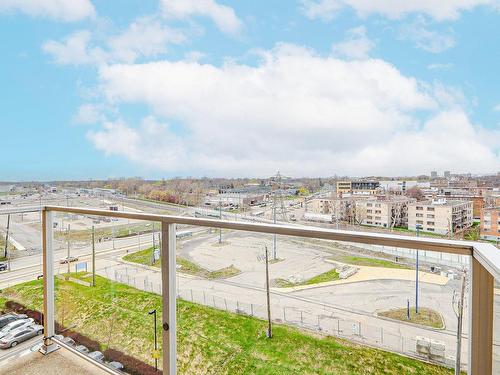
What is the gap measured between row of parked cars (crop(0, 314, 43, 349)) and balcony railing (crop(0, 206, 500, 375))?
11cm

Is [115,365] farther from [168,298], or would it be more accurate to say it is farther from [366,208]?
[366,208]

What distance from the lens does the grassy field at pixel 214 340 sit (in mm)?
1088

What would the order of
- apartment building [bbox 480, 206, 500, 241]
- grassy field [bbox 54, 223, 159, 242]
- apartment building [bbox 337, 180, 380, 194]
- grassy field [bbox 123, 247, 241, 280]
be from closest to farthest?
grassy field [bbox 123, 247, 241, 280], grassy field [bbox 54, 223, 159, 242], apartment building [bbox 480, 206, 500, 241], apartment building [bbox 337, 180, 380, 194]

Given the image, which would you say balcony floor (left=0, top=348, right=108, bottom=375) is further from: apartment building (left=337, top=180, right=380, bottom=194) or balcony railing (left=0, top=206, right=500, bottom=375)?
apartment building (left=337, top=180, right=380, bottom=194)

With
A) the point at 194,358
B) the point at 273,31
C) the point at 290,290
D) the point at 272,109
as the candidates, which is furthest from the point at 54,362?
the point at 272,109

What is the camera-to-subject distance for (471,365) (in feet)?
2.63

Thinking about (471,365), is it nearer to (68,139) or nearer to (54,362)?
(54,362)

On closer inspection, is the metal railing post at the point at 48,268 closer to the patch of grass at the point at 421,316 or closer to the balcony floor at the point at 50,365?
the balcony floor at the point at 50,365

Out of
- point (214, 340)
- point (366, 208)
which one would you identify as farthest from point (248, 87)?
point (214, 340)

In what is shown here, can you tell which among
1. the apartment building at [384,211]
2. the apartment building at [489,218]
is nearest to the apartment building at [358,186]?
the apartment building at [384,211]

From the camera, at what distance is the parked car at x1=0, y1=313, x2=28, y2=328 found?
1.97 m

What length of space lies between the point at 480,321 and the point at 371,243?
33 cm

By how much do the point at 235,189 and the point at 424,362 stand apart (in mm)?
4710

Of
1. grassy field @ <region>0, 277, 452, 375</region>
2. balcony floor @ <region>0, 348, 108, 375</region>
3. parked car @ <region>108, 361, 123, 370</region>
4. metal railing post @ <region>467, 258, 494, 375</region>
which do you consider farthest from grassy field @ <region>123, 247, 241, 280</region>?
metal railing post @ <region>467, 258, 494, 375</region>
